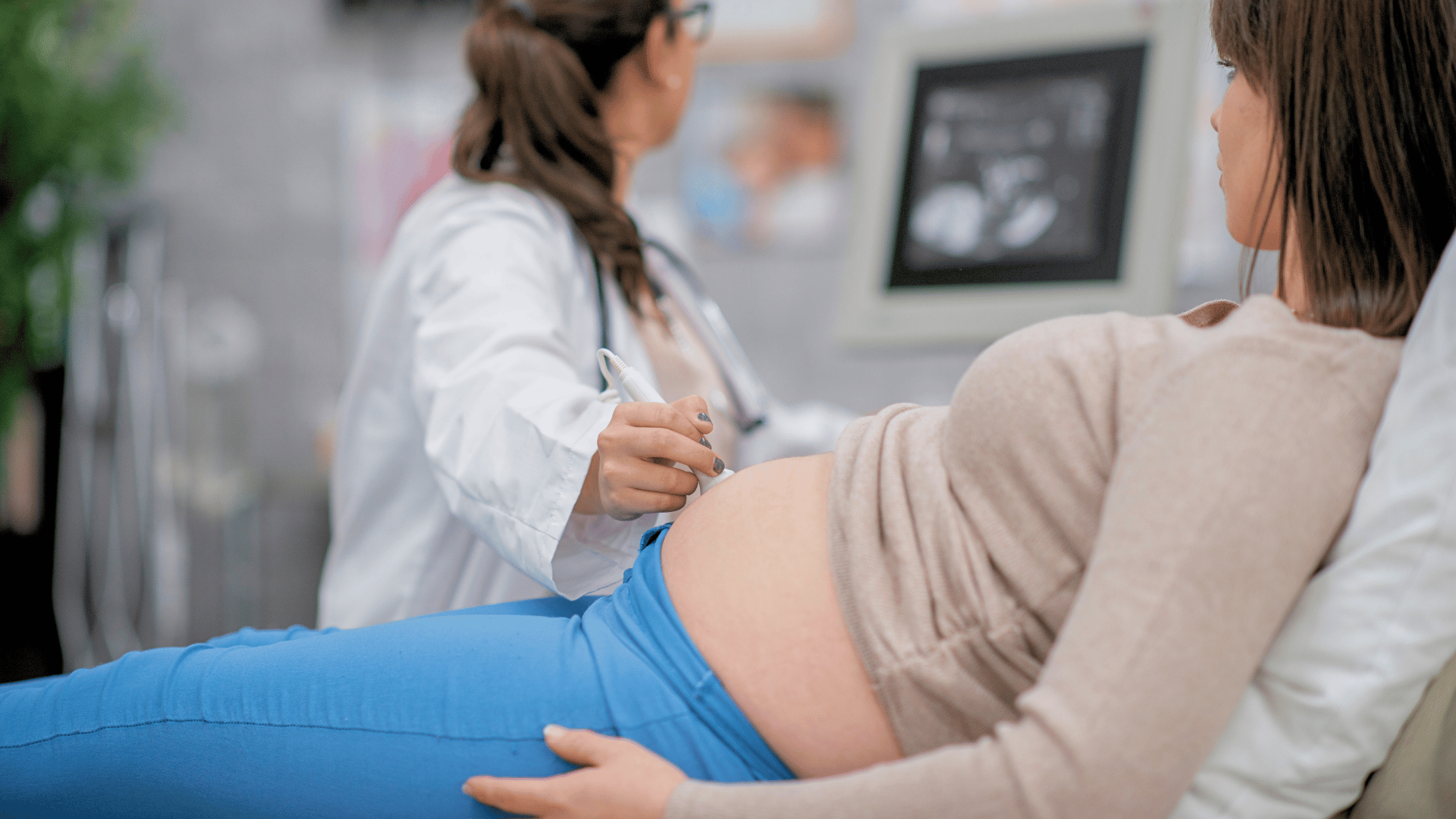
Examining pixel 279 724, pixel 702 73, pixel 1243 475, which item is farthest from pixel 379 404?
pixel 702 73

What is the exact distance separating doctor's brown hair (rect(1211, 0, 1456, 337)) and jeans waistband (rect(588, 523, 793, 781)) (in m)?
0.45

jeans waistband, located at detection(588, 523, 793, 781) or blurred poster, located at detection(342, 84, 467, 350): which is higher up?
blurred poster, located at detection(342, 84, 467, 350)

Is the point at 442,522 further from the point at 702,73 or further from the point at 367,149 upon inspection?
the point at 367,149

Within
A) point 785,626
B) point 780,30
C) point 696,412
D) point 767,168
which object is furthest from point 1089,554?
point 780,30

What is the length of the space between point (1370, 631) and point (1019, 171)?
1023 mm

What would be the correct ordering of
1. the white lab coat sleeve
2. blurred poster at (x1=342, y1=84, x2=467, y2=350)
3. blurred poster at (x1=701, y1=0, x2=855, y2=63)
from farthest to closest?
blurred poster at (x1=342, y1=84, x2=467, y2=350)
blurred poster at (x1=701, y1=0, x2=855, y2=63)
the white lab coat sleeve

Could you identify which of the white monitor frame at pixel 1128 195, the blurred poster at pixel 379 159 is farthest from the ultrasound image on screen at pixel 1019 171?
the blurred poster at pixel 379 159

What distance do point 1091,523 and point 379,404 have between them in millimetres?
826

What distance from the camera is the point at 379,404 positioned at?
115cm

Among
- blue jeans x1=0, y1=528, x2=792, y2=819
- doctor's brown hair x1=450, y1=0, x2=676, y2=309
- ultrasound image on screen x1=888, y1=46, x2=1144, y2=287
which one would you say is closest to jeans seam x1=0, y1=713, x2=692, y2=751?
blue jeans x1=0, y1=528, x2=792, y2=819

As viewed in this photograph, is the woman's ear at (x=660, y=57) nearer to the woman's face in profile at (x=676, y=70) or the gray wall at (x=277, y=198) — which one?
the woman's face in profile at (x=676, y=70)

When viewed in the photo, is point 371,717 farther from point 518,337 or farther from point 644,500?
point 518,337

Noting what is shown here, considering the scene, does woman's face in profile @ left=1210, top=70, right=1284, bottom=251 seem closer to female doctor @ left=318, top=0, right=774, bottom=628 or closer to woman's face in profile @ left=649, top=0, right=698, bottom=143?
female doctor @ left=318, top=0, right=774, bottom=628

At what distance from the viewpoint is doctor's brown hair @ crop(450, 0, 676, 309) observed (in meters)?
1.16
